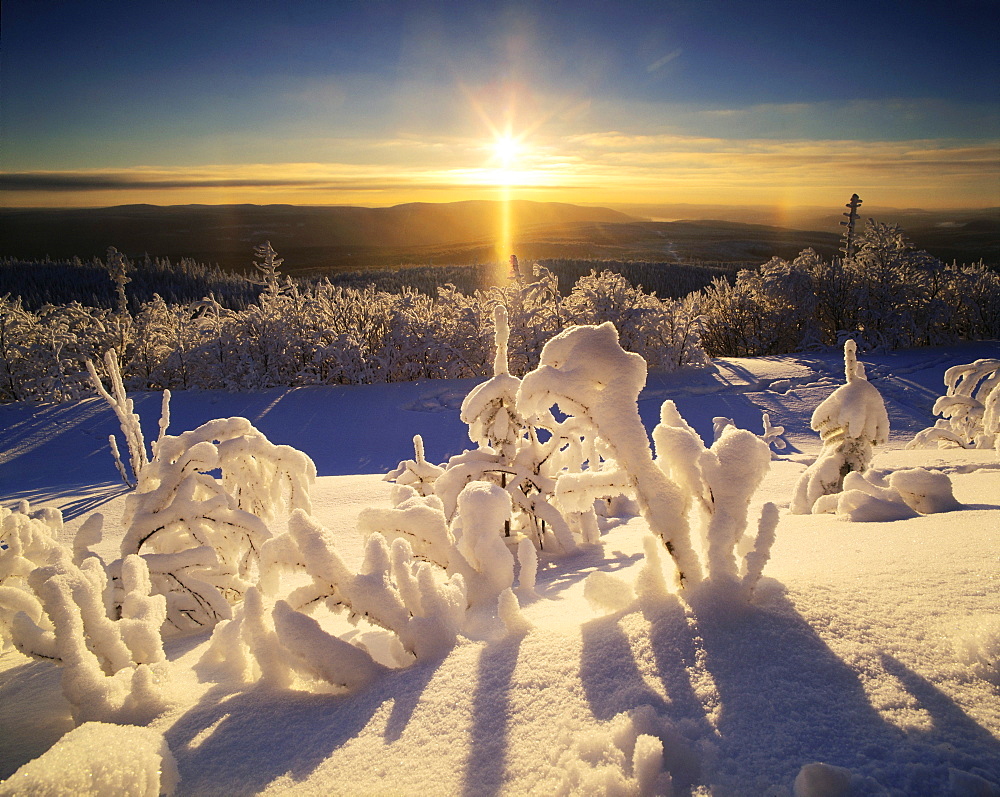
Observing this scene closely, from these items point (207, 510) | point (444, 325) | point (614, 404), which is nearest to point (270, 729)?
point (614, 404)

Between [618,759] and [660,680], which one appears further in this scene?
[660,680]

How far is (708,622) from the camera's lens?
5.04 ft

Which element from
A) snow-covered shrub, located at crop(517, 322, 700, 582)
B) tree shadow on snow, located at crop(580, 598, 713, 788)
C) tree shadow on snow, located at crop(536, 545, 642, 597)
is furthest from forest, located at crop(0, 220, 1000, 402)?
tree shadow on snow, located at crop(580, 598, 713, 788)

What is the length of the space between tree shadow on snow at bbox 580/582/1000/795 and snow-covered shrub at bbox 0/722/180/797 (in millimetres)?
1053

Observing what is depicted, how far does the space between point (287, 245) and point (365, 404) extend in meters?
119

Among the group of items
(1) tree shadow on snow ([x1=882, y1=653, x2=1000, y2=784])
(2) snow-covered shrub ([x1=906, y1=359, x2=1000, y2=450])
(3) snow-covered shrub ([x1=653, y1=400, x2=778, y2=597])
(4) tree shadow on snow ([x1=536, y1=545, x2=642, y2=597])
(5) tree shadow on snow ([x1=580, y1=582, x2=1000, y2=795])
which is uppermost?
(3) snow-covered shrub ([x1=653, y1=400, x2=778, y2=597])

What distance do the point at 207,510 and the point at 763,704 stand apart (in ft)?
8.80

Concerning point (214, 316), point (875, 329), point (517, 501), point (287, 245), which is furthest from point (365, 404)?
point (287, 245)

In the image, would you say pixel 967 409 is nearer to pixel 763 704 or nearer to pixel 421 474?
pixel 421 474

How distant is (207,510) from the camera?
2.81 m

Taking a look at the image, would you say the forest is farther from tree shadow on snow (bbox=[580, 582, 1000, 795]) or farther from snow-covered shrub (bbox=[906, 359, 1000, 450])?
tree shadow on snow (bbox=[580, 582, 1000, 795])

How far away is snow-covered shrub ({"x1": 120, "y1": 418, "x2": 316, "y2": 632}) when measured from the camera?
2.64m

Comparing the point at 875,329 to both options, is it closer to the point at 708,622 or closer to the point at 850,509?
the point at 850,509

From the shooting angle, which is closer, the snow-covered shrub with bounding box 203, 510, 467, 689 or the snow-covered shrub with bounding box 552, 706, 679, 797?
the snow-covered shrub with bounding box 552, 706, 679, 797
